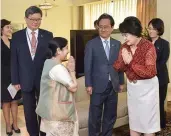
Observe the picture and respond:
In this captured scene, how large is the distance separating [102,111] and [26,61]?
98 centimetres

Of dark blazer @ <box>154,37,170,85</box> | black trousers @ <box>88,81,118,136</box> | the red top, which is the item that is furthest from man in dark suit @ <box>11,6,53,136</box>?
dark blazer @ <box>154,37,170,85</box>

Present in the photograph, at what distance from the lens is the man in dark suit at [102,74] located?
267 cm

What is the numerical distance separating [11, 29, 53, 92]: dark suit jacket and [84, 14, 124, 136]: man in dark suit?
477 millimetres

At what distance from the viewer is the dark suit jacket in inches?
103

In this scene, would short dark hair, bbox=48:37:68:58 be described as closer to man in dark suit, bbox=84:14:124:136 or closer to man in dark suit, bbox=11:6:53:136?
man in dark suit, bbox=11:6:53:136

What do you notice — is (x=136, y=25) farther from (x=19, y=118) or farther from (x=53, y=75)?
(x=19, y=118)

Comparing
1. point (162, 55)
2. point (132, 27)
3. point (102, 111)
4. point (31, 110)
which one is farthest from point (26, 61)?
point (162, 55)

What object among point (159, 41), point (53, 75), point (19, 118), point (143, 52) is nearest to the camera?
point (53, 75)

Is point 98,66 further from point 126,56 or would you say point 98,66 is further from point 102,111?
point 102,111

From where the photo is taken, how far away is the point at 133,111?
99.2 inches

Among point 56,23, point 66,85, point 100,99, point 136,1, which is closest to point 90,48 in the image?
point 100,99

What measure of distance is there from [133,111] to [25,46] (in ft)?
4.16

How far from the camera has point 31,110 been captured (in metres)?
2.75

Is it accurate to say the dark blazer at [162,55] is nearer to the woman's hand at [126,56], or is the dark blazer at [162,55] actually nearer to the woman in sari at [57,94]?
the woman's hand at [126,56]
